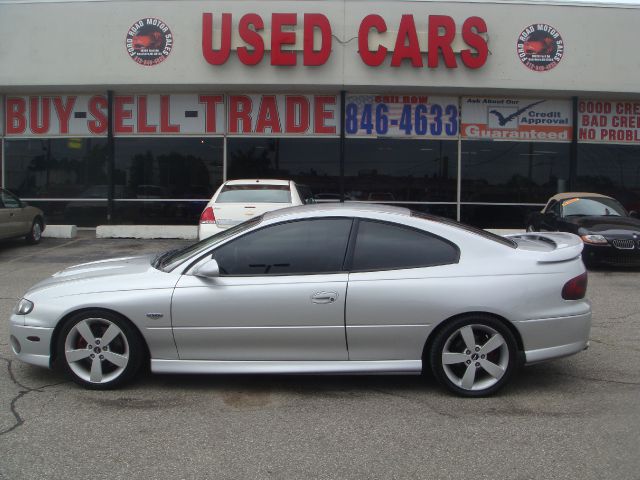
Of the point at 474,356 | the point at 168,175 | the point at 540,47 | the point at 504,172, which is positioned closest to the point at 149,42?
the point at 168,175

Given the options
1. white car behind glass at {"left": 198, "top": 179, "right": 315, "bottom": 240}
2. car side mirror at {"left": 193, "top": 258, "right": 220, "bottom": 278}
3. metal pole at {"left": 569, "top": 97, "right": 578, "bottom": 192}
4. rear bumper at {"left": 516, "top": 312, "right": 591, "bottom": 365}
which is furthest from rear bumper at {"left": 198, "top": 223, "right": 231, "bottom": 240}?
metal pole at {"left": 569, "top": 97, "right": 578, "bottom": 192}

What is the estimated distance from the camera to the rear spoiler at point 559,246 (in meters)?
5.02

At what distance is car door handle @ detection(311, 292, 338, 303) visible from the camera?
4770 mm

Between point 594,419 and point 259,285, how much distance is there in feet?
8.59

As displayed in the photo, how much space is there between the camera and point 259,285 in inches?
190

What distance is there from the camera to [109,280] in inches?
197

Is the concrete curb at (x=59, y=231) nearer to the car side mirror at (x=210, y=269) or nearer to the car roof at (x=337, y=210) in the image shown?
the car roof at (x=337, y=210)

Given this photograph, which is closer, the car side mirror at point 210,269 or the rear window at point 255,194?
the car side mirror at point 210,269

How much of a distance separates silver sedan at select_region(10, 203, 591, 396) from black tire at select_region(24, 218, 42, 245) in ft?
34.6

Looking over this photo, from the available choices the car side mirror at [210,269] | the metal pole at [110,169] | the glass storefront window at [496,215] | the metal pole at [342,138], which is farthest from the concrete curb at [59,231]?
the car side mirror at [210,269]

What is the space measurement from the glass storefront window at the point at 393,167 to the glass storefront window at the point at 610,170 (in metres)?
3.70

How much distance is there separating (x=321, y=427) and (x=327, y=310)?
0.88m

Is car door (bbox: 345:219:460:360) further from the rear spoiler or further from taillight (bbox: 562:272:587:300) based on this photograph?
taillight (bbox: 562:272:587:300)

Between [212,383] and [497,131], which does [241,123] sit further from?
[212,383]
